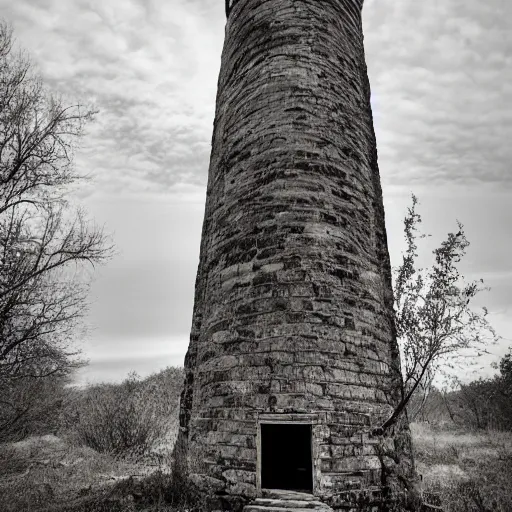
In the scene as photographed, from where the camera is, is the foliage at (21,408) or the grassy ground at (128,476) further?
the foliage at (21,408)

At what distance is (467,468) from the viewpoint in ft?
30.1

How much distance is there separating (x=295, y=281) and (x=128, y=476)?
5577 millimetres

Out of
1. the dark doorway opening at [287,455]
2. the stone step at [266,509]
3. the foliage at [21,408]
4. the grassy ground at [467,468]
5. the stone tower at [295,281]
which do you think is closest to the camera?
the stone step at [266,509]

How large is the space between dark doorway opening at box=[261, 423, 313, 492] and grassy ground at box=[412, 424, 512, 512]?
1.97m

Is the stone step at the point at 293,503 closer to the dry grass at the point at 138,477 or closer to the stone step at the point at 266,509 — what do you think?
the stone step at the point at 266,509

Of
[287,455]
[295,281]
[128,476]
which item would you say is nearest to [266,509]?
[295,281]

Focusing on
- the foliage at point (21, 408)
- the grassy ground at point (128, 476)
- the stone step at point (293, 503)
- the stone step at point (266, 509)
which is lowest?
the grassy ground at point (128, 476)

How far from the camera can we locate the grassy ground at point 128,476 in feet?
16.4

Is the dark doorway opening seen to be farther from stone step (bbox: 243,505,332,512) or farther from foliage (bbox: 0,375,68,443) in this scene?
foliage (bbox: 0,375,68,443)

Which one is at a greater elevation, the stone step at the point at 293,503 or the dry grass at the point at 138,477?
the stone step at the point at 293,503

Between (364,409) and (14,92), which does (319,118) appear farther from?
(14,92)

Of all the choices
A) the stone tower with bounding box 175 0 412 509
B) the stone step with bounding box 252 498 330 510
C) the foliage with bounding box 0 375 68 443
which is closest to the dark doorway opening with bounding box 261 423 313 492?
the stone tower with bounding box 175 0 412 509

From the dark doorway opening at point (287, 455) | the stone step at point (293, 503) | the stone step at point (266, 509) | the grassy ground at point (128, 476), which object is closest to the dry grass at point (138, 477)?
the grassy ground at point (128, 476)

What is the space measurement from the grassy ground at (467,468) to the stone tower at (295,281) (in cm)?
218
